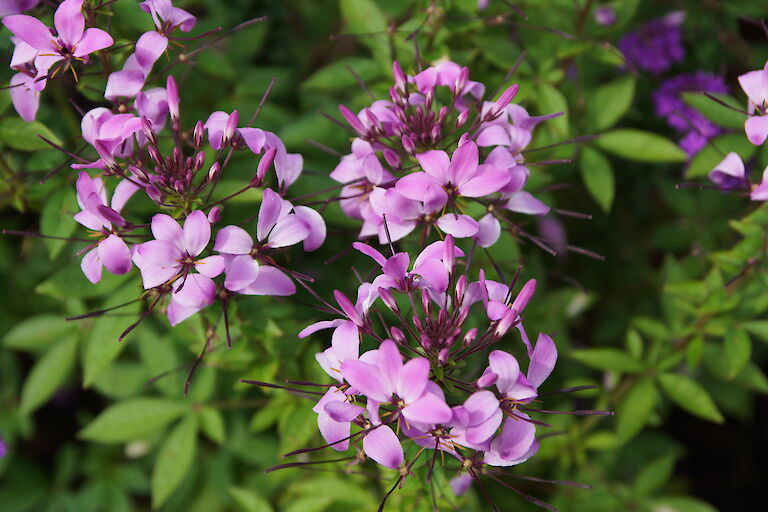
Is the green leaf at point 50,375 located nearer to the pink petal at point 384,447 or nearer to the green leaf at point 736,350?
the pink petal at point 384,447

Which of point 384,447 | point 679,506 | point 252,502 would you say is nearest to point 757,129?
point 384,447

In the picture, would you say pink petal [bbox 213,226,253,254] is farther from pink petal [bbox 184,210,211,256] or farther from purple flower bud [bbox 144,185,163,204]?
purple flower bud [bbox 144,185,163,204]

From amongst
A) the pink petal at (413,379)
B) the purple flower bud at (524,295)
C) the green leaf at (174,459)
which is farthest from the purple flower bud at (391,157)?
the green leaf at (174,459)

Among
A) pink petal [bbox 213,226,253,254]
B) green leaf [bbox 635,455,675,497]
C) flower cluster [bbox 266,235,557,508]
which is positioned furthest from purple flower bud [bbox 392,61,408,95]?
green leaf [bbox 635,455,675,497]

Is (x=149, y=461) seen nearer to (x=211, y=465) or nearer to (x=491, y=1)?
(x=211, y=465)

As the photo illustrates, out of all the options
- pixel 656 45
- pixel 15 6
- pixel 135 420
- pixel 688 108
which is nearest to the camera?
pixel 15 6

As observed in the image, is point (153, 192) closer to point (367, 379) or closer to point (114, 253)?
point (114, 253)
